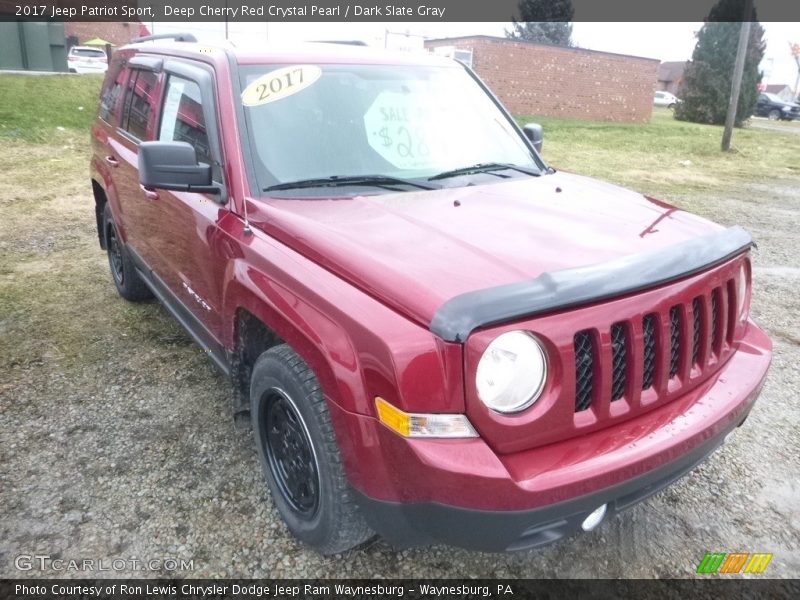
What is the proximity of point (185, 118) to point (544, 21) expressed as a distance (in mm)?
48380

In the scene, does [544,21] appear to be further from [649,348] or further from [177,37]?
[649,348]

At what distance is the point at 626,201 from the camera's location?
2842mm

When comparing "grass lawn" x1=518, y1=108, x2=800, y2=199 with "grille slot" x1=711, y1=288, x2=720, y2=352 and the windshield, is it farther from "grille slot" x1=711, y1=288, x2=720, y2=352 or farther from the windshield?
"grille slot" x1=711, y1=288, x2=720, y2=352

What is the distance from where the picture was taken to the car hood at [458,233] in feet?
6.27

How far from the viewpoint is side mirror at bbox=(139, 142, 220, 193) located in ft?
8.20

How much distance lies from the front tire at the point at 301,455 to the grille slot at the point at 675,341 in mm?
1132

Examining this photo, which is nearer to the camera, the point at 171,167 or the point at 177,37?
the point at 171,167

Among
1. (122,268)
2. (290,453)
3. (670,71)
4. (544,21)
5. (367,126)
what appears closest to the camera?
(290,453)

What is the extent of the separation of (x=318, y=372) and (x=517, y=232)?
34.0 inches

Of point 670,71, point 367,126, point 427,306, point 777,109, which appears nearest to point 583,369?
point 427,306

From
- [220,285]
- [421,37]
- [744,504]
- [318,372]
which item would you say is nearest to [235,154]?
[220,285]

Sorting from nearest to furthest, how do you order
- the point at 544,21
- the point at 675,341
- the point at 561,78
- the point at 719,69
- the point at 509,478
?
the point at 509,478 < the point at 675,341 < the point at 561,78 < the point at 719,69 < the point at 544,21

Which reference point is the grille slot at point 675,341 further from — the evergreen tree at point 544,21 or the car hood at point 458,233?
the evergreen tree at point 544,21

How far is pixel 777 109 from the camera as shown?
3894cm
